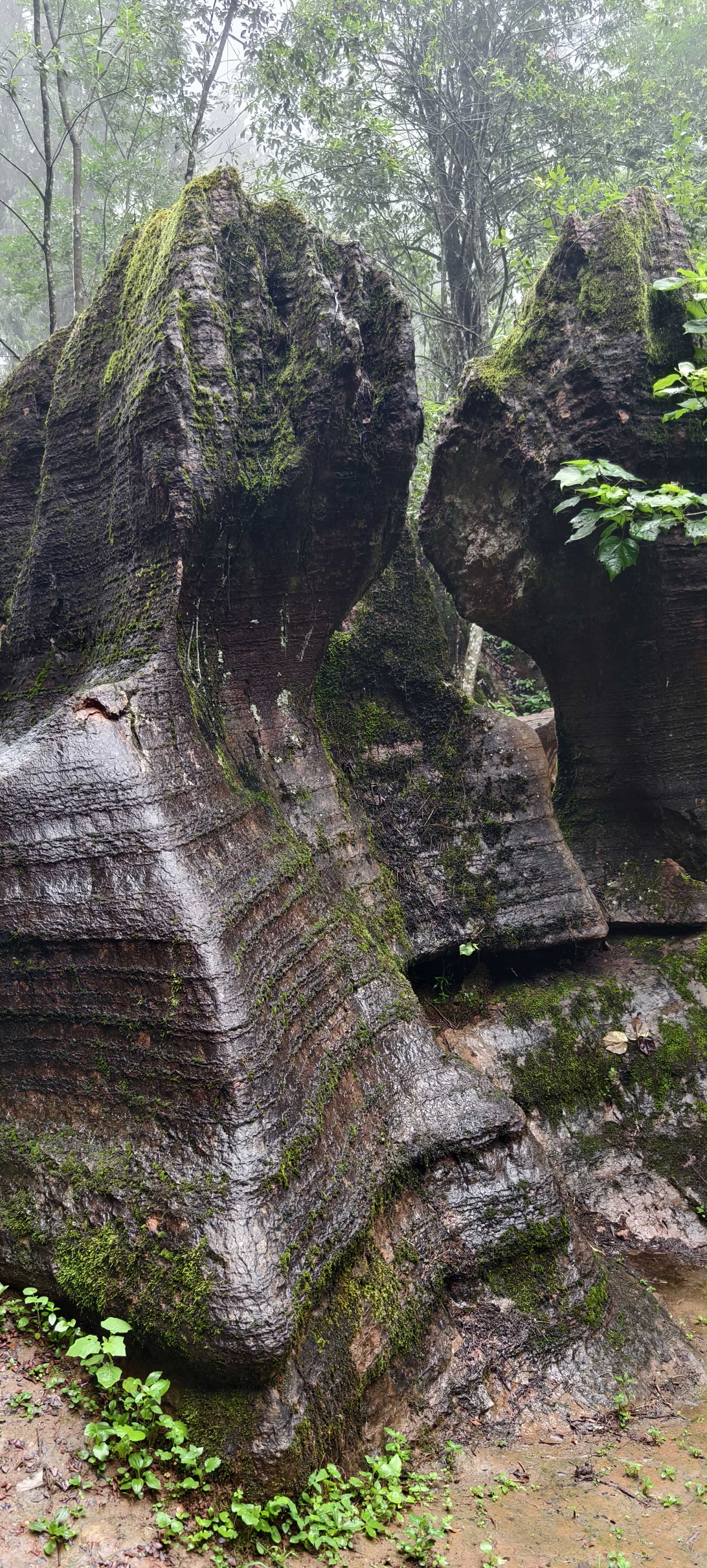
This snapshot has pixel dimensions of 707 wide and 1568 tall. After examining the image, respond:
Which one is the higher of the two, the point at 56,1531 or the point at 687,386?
the point at 687,386

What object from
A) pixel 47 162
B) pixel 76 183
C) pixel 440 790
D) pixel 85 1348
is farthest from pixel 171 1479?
pixel 76 183

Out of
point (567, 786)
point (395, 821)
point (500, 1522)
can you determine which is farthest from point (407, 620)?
point (500, 1522)

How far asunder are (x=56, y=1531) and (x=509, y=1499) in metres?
1.73

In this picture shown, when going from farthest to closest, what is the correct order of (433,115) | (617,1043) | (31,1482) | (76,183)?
(433,115)
(76,183)
(617,1043)
(31,1482)

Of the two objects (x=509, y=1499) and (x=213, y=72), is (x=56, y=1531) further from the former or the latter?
(x=213, y=72)

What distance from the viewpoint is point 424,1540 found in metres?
2.66

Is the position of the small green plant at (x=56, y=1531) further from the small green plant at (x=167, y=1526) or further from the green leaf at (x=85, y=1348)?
the green leaf at (x=85, y=1348)

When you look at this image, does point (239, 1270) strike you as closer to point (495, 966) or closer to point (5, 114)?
point (495, 966)

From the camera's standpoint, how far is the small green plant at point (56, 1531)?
2.18 m

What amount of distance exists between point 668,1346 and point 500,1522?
1.40 metres

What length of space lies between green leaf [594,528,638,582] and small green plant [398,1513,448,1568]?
4.36 meters

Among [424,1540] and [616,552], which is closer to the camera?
[424,1540]

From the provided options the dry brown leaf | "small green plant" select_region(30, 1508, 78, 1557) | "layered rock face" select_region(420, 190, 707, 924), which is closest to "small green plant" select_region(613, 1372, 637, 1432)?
the dry brown leaf

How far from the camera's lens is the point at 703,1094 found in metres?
5.24
